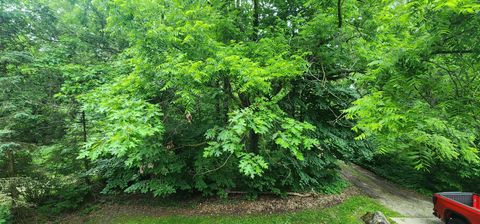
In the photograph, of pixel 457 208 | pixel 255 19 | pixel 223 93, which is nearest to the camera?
pixel 457 208

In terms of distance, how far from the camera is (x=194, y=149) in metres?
6.92

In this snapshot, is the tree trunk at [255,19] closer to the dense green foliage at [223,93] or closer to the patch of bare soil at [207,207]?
the dense green foliage at [223,93]

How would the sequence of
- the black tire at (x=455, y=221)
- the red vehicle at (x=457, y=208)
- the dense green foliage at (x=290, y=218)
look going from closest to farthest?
the red vehicle at (x=457, y=208), the black tire at (x=455, y=221), the dense green foliage at (x=290, y=218)

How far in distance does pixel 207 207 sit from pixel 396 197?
23.4 ft

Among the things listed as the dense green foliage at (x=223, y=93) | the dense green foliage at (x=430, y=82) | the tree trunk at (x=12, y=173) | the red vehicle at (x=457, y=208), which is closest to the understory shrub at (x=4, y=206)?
the dense green foliage at (x=223, y=93)

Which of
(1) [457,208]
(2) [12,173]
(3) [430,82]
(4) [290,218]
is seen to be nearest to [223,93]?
(3) [430,82]

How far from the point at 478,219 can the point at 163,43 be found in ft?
24.7

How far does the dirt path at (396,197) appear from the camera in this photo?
6855mm

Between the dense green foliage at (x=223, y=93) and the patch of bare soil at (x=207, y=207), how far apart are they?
0.40 meters

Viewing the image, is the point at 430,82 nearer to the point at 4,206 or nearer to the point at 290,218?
the point at 290,218

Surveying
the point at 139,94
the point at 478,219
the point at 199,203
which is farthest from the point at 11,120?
the point at 478,219

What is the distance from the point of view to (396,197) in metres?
8.52

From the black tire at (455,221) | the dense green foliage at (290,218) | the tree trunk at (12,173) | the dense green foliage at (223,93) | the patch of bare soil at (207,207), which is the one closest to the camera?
the dense green foliage at (223,93)

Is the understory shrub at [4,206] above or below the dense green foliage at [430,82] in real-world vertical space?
below
